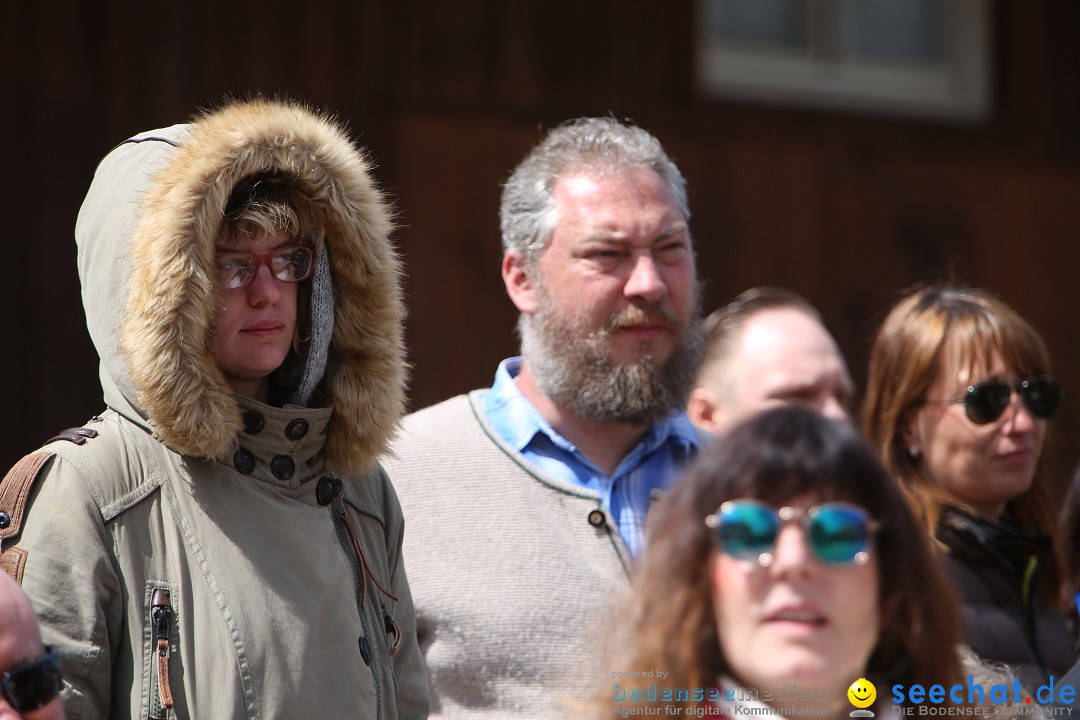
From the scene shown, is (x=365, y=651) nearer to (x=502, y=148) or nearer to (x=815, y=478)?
(x=815, y=478)

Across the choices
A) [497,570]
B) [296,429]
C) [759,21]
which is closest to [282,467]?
[296,429]

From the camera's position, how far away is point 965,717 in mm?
1969

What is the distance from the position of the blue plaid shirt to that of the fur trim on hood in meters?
0.58

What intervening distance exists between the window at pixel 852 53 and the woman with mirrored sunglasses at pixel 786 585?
3.84 m

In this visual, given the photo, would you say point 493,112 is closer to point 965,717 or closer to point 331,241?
point 331,241

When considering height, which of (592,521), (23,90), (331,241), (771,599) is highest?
(23,90)

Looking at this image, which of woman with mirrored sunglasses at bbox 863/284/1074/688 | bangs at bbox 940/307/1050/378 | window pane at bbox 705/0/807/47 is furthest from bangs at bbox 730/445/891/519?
window pane at bbox 705/0/807/47

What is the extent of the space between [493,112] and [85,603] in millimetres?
3202

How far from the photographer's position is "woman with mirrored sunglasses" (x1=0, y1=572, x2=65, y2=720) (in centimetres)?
201

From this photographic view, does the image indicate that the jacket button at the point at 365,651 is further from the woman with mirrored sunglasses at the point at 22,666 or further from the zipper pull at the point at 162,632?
the woman with mirrored sunglasses at the point at 22,666

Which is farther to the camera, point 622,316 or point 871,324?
point 871,324

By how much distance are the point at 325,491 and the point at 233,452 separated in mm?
201

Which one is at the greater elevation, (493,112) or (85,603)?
(493,112)

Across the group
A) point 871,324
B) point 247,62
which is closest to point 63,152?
point 247,62
